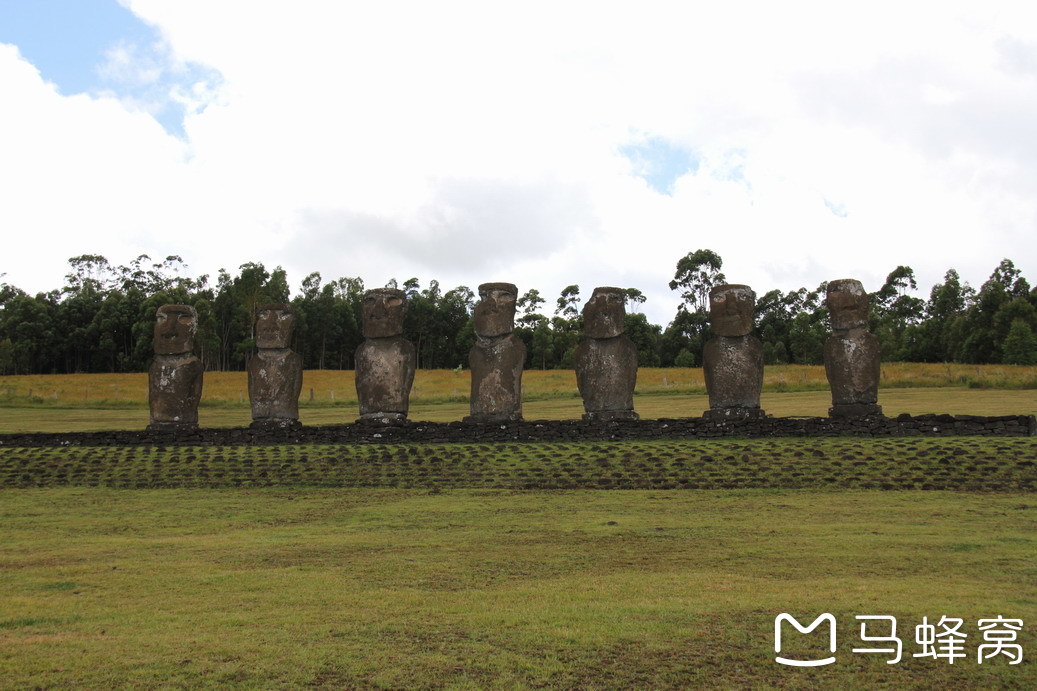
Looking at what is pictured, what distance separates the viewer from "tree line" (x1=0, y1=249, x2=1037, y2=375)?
6200 cm

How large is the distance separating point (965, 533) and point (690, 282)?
59.1 meters

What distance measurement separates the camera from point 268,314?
21.2 meters

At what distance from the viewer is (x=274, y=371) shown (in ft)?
68.9

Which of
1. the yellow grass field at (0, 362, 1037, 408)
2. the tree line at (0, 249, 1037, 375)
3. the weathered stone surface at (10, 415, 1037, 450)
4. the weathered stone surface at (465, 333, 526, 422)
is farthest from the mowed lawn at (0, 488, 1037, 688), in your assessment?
the tree line at (0, 249, 1037, 375)

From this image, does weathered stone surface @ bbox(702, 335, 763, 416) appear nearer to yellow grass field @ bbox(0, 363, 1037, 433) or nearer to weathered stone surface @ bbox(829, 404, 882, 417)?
weathered stone surface @ bbox(829, 404, 882, 417)

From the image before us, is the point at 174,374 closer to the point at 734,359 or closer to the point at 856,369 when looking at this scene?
→ the point at 734,359

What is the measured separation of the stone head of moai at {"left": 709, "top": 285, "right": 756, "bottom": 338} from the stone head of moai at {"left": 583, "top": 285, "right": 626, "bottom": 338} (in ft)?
6.16

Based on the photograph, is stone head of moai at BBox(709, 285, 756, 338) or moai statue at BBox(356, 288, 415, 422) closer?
stone head of moai at BBox(709, 285, 756, 338)

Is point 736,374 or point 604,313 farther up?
point 604,313

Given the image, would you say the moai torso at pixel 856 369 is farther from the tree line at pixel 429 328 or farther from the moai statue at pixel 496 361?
the tree line at pixel 429 328

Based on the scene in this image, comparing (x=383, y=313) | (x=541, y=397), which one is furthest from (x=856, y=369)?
(x=541, y=397)

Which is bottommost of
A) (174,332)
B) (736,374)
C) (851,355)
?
(736,374)

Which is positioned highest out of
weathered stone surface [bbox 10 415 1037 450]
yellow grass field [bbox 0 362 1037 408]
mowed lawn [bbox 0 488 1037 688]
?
yellow grass field [bbox 0 362 1037 408]

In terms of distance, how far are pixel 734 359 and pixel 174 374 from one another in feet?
37.2
